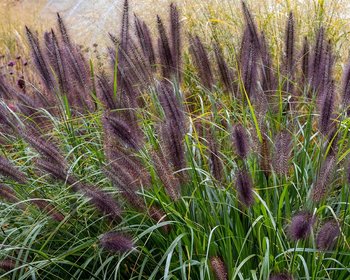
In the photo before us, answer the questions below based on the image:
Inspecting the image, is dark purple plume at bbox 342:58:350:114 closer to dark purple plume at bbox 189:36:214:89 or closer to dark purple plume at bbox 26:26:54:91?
dark purple plume at bbox 189:36:214:89

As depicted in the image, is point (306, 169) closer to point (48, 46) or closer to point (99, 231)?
point (99, 231)

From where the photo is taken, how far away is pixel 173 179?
2164 mm

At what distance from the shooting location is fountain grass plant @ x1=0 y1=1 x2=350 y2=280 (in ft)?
7.09

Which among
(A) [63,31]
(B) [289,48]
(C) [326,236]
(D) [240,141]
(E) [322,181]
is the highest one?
(A) [63,31]

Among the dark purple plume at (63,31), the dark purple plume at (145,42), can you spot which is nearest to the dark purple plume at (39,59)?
the dark purple plume at (63,31)

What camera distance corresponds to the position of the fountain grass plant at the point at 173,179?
216cm

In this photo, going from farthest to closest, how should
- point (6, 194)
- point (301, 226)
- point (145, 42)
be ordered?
point (145, 42)
point (6, 194)
point (301, 226)

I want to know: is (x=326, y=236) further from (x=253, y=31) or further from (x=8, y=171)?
(x=253, y=31)

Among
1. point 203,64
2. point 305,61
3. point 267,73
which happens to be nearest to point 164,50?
point 203,64

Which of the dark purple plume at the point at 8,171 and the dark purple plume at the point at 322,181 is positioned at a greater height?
the dark purple plume at the point at 8,171

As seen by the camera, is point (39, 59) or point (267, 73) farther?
point (267, 73)

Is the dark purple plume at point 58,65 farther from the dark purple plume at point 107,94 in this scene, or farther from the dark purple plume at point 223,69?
the dark purple plume at point 223,69

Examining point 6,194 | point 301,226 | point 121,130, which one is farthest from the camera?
point 6,194

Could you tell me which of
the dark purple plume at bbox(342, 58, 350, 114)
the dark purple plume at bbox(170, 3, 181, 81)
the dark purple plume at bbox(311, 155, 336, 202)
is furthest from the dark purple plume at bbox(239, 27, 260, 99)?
the dark purple plume at bbox(311, 155, 336, 202)
